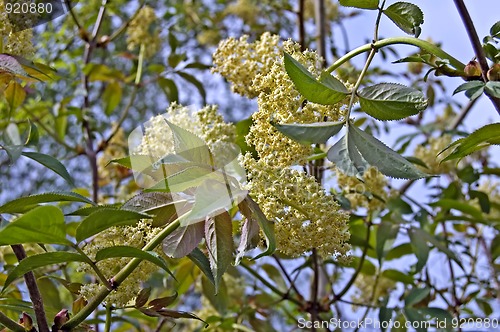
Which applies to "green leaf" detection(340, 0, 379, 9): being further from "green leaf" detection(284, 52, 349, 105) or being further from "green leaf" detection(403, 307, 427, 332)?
"green leaf" detection(403, 307, 427, 332)

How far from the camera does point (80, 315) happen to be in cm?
71

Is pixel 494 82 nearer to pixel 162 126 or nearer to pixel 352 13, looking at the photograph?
pixel 162 126

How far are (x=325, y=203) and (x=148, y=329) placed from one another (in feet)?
4.75

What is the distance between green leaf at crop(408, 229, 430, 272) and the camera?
51.4 inches

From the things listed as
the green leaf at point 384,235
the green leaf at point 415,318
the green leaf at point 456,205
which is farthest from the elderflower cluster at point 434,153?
the green leaf at point 415,318

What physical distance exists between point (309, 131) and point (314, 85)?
7cm

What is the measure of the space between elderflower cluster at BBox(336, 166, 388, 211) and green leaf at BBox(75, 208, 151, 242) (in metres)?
0.73

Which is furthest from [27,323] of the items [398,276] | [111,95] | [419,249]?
[111,95]

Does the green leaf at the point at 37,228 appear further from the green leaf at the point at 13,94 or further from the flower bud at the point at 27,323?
the green leaf at the point at 13,94

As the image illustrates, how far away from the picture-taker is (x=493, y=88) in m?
0.69

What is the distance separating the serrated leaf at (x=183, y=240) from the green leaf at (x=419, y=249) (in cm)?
72

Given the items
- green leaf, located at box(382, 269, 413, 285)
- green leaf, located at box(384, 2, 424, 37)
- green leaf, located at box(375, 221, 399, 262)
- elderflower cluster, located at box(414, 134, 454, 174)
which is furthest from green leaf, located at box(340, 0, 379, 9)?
elderflower cluster, located at box(414, 134, 454, 174)

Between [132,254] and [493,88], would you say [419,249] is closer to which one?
[493,88]

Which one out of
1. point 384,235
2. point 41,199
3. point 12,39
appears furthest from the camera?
point 384,235
